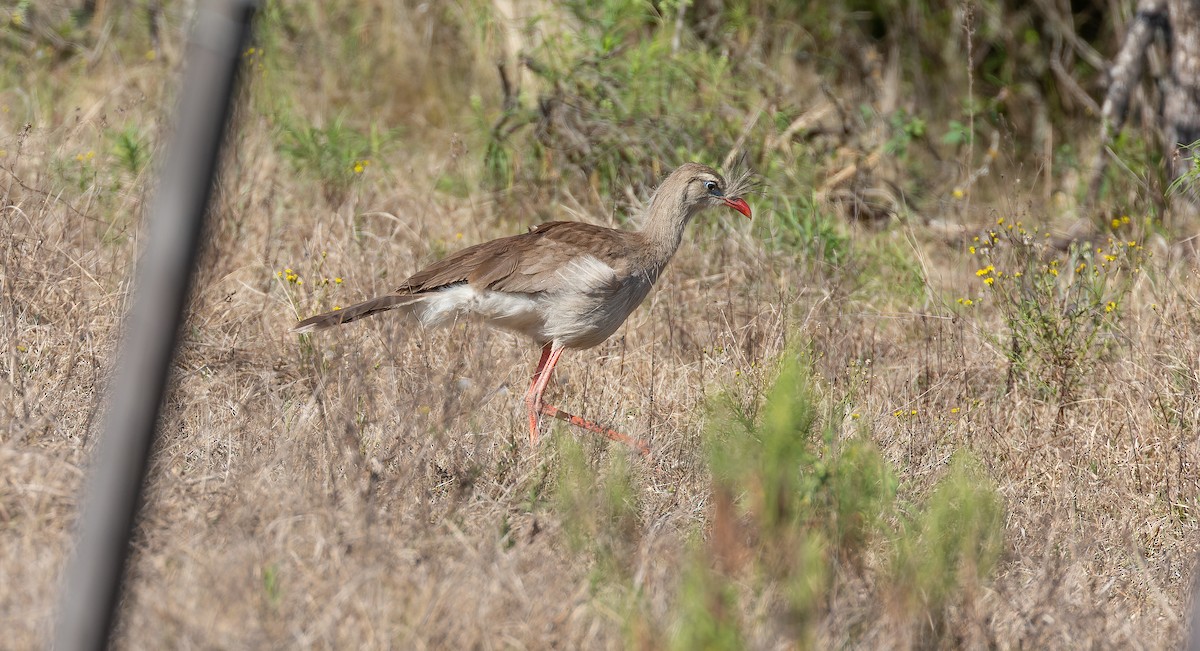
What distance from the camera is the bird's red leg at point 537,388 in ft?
15.5

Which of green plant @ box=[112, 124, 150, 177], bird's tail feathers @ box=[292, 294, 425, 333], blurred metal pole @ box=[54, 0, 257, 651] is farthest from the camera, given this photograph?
green plant @ box=[112, 124, 150, 177]

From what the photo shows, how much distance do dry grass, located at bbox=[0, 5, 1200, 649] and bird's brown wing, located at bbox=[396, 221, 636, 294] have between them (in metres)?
0.25

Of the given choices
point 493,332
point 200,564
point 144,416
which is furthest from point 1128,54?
point 144,416

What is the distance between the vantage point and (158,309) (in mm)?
2051

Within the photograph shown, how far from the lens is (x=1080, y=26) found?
9.75 m

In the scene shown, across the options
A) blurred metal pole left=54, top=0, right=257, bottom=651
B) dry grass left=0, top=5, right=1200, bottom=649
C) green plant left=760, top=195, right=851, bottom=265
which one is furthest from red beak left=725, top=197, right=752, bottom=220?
blurred metal pole left=54, top=0, right=257, bottom=651

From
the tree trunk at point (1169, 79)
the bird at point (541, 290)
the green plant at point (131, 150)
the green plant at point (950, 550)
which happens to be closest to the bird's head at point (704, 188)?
the bird at point (541, 290)

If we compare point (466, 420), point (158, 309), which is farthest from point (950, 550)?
point (158, 309)

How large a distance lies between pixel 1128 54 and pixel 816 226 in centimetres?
229

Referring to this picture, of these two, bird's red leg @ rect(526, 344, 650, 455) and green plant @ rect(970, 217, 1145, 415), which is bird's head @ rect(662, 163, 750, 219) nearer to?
bird's red leg @ rect(526, 344, 650, 455)

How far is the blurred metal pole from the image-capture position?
201 cm

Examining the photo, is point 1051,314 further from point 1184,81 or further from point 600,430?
point 1184,81

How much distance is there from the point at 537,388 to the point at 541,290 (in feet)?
1.36

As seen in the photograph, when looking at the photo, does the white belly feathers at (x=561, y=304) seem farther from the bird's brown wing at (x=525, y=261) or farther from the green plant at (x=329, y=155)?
the green plant at (x=329, y=155)
